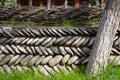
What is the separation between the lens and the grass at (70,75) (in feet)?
17.4

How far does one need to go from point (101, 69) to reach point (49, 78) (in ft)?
2.93

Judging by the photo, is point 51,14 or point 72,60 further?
point 51,14

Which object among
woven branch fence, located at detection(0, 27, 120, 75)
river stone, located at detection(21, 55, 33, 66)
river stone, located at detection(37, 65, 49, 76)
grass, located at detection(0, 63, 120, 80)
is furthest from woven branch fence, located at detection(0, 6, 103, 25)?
grass, located at detection(0, 63, 120, 80)

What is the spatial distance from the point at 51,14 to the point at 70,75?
1782mm

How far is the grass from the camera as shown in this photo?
5.31 m

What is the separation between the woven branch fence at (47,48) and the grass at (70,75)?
134 millimetres

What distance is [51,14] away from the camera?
680 centimetres

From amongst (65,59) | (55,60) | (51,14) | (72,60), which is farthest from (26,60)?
(51,14)

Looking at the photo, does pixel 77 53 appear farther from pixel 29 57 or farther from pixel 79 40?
pixel 29 57

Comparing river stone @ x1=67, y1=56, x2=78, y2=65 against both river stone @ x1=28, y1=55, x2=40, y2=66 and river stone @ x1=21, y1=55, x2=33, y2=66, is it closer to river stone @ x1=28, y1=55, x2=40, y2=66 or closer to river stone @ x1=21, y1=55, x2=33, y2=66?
river stone @ x1=28, y1=55, x2=40, y2=66

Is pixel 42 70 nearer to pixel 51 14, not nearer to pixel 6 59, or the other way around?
pixel 6 59

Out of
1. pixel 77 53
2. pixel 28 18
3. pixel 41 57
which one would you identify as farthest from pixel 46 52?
pixel 28 18

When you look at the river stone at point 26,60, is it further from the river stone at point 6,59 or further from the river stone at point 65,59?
the river stone at point 65,59

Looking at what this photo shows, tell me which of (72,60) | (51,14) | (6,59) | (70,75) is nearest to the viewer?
(70,75)
